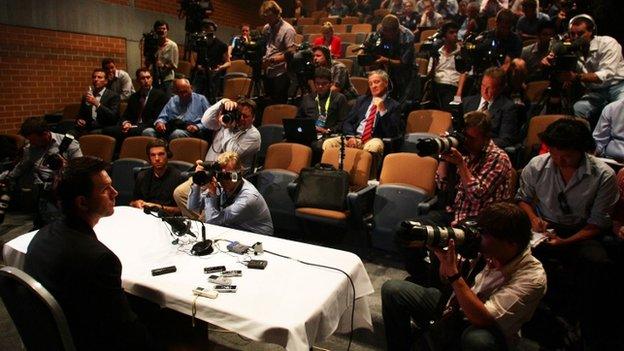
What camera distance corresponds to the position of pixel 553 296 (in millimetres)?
2768

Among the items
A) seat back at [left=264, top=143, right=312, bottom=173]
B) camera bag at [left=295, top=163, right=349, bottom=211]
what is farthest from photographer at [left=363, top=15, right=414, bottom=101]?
camera bag at [left=295, top=163, right=349, bottom=211]

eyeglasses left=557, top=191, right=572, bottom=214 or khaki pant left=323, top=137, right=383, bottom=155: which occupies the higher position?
khaki pant left=323, top=137, right=383, bottom=155

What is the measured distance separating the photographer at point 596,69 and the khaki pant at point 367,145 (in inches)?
60.3

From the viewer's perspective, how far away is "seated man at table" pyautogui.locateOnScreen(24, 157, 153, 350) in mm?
1587

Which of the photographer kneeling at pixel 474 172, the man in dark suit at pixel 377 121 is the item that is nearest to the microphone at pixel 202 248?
the photographer kneeling at pixel 474 172

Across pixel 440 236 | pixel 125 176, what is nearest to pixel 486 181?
pixel 440 236

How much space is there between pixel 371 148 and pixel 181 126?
2.26 m

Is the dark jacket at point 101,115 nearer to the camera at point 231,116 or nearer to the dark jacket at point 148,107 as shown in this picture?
the dark jacket at point 148,107

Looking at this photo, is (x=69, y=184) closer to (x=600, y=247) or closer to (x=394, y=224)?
(x=394, y=224)

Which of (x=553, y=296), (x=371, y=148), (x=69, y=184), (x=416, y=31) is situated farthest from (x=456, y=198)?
(x=416, y=31)

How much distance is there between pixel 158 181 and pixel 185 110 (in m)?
1.70

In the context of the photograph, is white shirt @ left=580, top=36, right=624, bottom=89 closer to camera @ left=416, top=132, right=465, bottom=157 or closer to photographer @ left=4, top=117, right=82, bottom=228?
camera @ left=416, top=132, right=465, bottom=157

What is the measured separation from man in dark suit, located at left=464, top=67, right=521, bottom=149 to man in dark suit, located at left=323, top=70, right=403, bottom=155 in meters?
0.86

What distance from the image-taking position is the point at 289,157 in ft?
14.0
